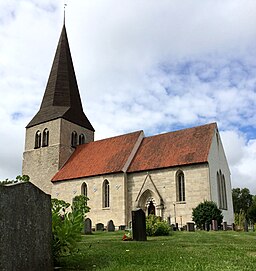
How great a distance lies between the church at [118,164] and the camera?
24188 millimetres

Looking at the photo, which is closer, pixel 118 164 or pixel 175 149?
pixel 175 149

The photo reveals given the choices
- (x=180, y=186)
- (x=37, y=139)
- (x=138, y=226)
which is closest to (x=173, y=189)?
(x=180, y=186)

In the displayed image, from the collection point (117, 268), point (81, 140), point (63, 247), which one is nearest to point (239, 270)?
point (117, 268)

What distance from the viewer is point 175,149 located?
26.2m

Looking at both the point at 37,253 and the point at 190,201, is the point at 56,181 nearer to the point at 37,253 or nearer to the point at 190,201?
the point at 190,201

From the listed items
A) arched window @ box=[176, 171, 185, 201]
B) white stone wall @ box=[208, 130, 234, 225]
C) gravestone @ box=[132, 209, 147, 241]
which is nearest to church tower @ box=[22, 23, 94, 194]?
arched window @ box=[176, 171, 185, 201]

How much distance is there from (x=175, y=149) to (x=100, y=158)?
7313 millimetres

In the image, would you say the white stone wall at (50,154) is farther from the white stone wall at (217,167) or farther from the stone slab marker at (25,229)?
the stone slab marker at (25,229)

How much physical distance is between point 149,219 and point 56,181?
1705cm

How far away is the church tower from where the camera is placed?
1286 inches

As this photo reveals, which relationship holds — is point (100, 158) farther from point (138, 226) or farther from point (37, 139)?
point (138, 226)

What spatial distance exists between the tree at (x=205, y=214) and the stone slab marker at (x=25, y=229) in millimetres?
16308

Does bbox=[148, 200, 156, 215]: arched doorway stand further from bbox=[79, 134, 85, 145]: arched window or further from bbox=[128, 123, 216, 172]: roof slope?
bbox=[79, 134, 85, 145]: arched window

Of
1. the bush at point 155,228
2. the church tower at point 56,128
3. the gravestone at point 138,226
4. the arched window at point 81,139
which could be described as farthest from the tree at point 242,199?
the gravestone at point 138,226
